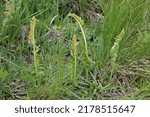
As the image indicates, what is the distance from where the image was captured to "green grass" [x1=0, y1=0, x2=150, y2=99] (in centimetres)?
Result: 226

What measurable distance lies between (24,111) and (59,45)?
0.47 m

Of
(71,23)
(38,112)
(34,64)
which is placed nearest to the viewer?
(38,112)

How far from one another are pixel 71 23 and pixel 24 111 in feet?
2.25

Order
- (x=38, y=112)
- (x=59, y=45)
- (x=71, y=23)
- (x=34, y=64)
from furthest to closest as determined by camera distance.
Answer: (x=71, y=23)
(x=59, y=45)
(x=34, y=64)
(x=38, y=112)

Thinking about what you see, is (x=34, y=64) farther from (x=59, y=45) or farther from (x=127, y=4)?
(x=127, y=4)

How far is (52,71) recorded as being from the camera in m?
2.30

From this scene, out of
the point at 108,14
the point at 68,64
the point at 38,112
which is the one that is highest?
the point at 108,14

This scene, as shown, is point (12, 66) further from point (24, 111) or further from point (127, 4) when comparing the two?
point (127, 4)

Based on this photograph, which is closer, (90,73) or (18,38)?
(90,73)

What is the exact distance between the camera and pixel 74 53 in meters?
2.22

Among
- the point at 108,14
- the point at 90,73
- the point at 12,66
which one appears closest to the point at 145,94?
the point at 90,73

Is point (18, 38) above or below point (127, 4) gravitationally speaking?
below

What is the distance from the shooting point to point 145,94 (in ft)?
7.45

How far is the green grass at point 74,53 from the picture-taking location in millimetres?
2260
